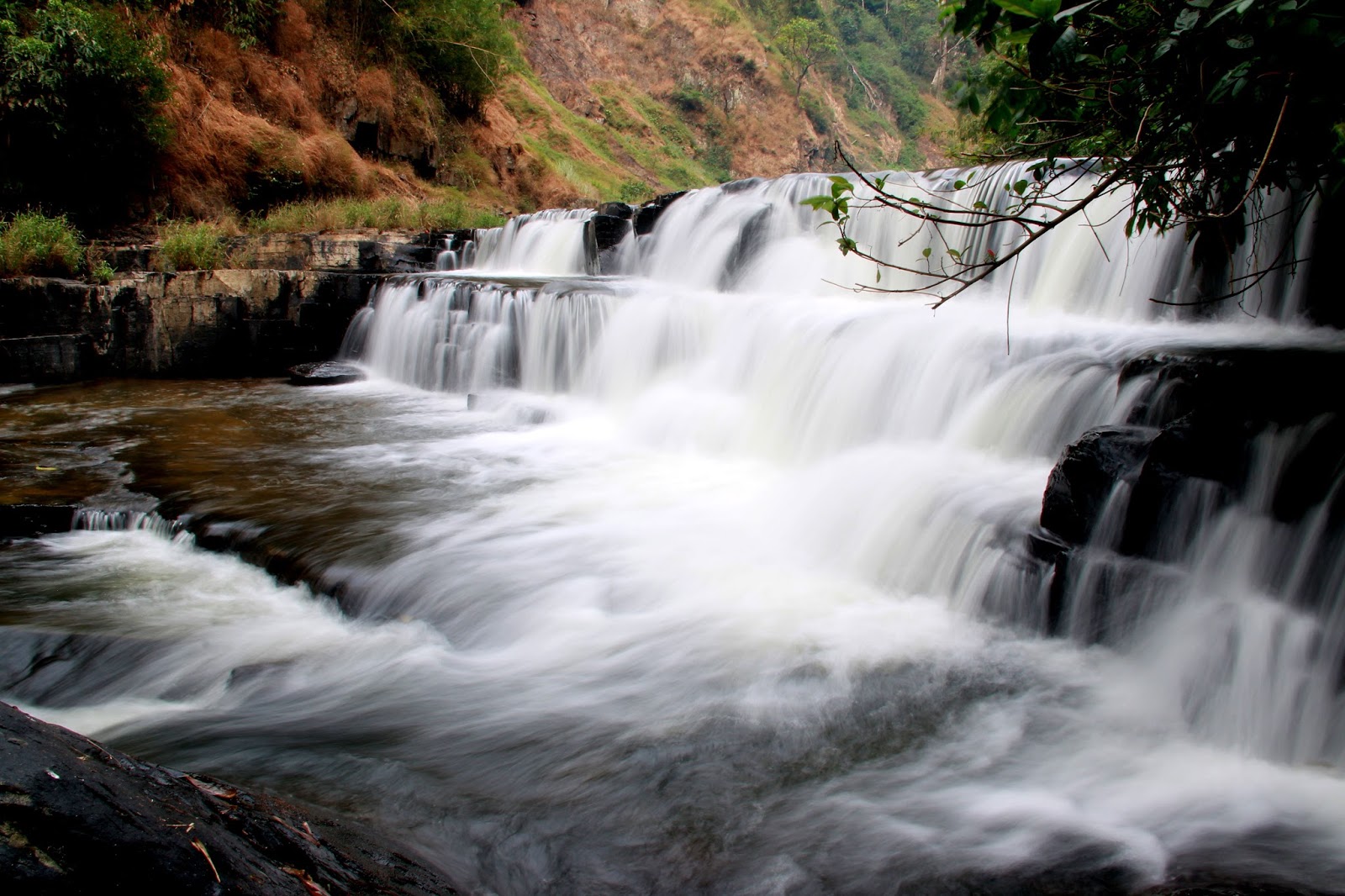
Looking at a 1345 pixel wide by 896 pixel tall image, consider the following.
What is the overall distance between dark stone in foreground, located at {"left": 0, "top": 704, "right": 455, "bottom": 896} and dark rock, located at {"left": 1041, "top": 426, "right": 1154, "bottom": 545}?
3.56m

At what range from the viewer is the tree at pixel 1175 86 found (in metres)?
2.32

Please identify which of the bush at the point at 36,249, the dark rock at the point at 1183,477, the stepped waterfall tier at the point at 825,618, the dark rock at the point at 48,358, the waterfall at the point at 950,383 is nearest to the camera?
the stepped waterfall tier at the point at 825,618

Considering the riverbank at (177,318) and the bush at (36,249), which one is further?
the bush at (36,249)

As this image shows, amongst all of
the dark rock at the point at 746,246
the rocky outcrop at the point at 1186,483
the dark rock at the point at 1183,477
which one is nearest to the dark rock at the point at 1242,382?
the rocky outcrop at the point at 1186,483

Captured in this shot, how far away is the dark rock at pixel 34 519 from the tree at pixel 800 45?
4986 centimetres

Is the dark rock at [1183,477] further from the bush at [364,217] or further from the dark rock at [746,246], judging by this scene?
the bush at [364,217]

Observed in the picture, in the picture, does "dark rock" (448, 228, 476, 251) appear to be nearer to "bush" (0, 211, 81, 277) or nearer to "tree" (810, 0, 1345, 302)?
"bush" (0, 211, 81, 277)

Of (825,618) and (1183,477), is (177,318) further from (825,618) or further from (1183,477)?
(1183,477)

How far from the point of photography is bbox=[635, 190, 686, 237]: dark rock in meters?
13.6

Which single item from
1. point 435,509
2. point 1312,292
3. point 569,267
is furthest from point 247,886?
point 569,267

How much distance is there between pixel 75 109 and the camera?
41.9 ft

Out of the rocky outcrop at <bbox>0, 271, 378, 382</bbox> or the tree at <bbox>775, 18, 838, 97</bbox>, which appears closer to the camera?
the rocky outcrop at <bbox>0, 271, 378, 382</bbox>

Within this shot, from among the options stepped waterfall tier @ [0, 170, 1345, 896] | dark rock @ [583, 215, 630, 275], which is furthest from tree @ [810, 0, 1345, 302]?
dark rock @ [583, 215, 630, 275]

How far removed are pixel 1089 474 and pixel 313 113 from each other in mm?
18667
